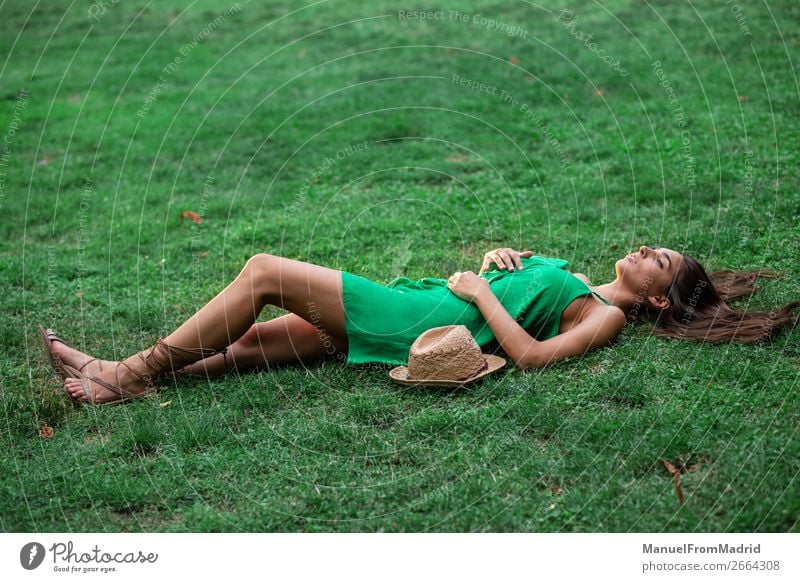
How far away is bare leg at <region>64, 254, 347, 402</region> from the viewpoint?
203 inches

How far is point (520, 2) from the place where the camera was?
14172mm

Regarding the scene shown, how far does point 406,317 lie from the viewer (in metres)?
5.31

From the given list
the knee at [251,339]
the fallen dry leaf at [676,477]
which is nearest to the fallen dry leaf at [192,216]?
the knee at [251,339]

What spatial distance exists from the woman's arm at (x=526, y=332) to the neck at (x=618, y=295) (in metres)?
0.27

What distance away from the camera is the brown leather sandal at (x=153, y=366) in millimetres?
5234

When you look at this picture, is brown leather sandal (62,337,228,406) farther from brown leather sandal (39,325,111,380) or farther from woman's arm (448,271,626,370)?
woman's arm (448,271,626,370)

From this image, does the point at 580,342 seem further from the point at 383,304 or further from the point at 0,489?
the point at 0,489

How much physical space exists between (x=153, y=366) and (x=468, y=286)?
1985mm

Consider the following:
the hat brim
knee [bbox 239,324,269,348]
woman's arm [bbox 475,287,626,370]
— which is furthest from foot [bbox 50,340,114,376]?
Result: woman's arm [bbox 475,287,626,370]

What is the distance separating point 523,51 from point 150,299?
283 inches

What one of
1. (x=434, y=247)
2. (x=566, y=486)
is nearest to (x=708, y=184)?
(x=434, y=247)

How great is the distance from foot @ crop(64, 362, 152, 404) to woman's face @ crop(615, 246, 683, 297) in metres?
3.10

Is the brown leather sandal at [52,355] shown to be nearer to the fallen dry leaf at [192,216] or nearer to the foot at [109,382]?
the foot at [109,382]
